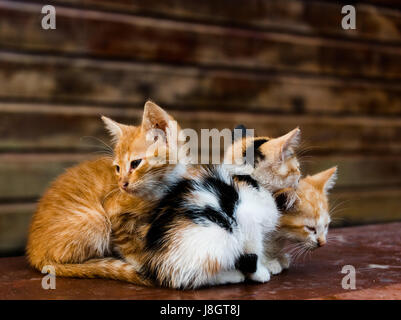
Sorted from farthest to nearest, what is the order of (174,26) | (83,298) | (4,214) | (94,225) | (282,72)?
(282,72)
(174,26)
(4,214)
(94,225)
(83,298)

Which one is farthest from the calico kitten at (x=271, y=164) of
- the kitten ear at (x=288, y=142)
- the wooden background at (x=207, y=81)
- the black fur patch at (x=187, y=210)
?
the wooden background at (x=207, y=81)

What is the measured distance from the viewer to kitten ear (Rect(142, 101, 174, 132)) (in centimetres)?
185

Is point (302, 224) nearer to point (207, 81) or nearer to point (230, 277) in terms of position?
point (230, 277)

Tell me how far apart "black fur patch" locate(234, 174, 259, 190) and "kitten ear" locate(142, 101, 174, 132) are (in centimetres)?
34

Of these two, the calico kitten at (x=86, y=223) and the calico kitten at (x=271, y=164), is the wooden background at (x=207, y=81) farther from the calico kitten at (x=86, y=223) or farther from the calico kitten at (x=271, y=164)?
the calico kitten at (x=271, y=164)

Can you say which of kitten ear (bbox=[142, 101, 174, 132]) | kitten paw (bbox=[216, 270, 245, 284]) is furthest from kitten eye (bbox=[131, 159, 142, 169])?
kitten paw (bbox=[216, 270, 245, 284])

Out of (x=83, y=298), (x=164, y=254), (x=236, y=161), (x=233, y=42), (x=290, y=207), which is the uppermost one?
(x=233, y=42)

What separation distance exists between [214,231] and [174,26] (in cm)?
143

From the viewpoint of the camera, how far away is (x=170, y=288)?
1.73m

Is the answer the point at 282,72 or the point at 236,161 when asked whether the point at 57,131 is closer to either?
the point at 236,161

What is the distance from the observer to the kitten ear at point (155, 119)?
6.08ft

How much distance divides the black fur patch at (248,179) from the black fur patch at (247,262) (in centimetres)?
26

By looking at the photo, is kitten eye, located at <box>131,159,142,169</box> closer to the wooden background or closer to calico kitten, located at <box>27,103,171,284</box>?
calico kitten, located at <box>27,103,171,284</box>

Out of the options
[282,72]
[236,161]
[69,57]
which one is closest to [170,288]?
[236,161]
